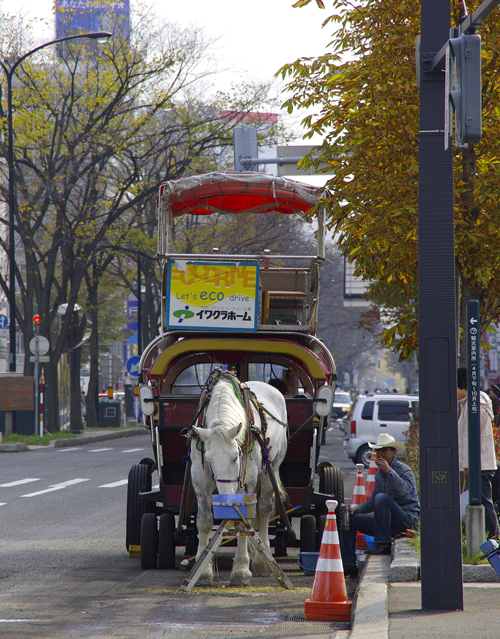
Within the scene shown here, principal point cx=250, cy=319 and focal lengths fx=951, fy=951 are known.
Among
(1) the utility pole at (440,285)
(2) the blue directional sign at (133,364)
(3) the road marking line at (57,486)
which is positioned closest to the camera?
(1) the utility pole at (440,285)

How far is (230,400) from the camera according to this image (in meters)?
8.42

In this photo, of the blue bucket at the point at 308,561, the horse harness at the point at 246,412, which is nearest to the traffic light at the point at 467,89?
the horse harness at the point at 246,412

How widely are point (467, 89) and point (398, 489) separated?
427 centimetres

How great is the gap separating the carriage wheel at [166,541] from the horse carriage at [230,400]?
0.01 metres

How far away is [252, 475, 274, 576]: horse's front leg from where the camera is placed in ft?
29.6

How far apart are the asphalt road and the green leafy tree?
3.92 meters

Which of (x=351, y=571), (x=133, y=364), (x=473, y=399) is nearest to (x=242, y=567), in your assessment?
(x=351, y=571)

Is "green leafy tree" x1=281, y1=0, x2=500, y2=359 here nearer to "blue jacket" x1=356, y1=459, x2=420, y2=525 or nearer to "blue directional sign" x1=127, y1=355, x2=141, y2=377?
"blue jacket" x1=356, y1=459, x2=420, y2=525

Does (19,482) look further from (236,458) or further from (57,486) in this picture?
(236,458)

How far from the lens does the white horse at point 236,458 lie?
784 cm

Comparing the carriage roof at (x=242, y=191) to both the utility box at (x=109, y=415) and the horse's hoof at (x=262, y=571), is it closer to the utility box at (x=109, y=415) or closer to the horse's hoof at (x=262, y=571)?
the horse's hoof at (x=262, y=571)

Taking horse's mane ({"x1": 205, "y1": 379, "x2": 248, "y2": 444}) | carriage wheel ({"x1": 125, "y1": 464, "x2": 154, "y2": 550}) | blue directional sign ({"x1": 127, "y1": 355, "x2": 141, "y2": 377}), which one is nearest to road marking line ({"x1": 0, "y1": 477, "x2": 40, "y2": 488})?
carriage wheel ({"x1": 125, "y1": 464, "x2": 154, "y2": 550})

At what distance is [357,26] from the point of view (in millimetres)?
12453

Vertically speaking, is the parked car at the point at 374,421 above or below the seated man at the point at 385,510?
below
